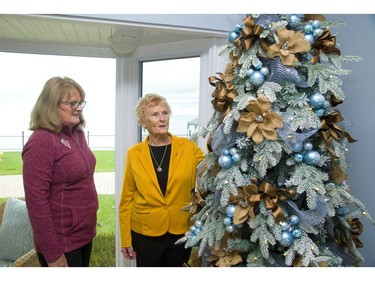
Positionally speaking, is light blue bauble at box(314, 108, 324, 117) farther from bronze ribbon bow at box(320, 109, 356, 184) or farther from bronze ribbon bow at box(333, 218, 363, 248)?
bronze ribbon bow at box(333, 218, 363, 248)

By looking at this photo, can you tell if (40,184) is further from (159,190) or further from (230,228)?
(230,228)

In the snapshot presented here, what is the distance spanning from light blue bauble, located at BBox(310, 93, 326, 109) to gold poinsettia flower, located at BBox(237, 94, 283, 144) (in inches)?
6.4

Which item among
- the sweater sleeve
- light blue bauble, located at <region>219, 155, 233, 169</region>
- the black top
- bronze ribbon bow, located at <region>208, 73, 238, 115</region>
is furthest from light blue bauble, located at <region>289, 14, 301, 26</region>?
the sweater sleeve

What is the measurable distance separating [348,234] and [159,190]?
36.4 inches

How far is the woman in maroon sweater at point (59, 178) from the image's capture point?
4.64ft

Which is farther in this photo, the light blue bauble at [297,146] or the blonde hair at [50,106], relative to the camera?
the blonde hair at [50,106]

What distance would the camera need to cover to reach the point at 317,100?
124 cm

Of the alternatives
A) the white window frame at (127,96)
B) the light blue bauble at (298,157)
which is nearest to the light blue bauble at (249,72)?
the light blue bauble at (298,157)

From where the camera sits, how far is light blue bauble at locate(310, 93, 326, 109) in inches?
48.6

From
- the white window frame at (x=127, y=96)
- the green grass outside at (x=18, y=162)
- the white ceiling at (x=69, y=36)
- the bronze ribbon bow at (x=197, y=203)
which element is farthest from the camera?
the green grass outside at (x=18, y=162)

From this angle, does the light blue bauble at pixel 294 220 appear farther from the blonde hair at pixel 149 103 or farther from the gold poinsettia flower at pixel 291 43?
the blonde hair at pixel 149 103

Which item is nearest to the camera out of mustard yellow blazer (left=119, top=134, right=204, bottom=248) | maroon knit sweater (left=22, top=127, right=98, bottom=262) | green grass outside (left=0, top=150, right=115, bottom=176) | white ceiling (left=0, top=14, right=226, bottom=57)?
maroon knit sweater (left=22, top=127, right=98, bottom=262)

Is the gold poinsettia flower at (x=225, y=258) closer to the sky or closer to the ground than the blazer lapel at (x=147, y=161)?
closer to the ground

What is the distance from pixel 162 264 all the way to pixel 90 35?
5.22 feet
